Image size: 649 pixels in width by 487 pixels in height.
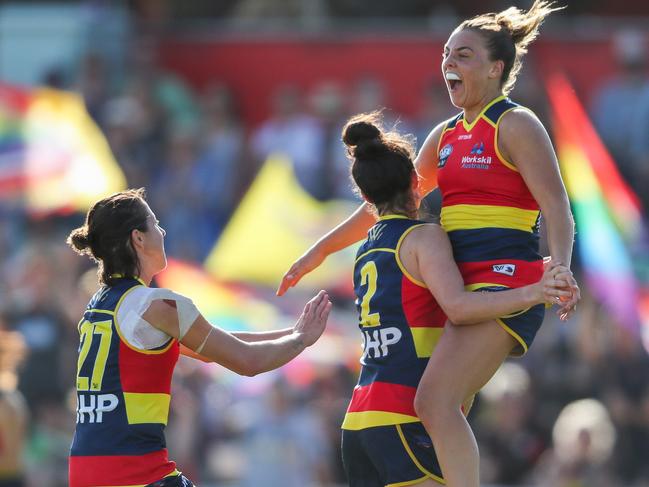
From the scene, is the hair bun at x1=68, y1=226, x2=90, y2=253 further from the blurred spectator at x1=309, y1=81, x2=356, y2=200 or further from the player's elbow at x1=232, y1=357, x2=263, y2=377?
the blurred spectator at x1=309, y1=81, x2=356, y2=200

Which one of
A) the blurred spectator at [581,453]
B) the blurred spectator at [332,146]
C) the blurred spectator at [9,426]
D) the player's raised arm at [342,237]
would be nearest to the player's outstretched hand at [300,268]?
the player's raised arm at [342,237]

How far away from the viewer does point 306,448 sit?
1132 cm

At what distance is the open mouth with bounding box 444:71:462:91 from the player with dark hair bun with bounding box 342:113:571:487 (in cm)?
34

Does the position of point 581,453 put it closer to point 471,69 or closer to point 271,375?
point 271,375

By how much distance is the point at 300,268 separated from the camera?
6176mm

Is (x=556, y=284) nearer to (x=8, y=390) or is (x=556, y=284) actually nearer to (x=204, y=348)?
(x=204, y=348)

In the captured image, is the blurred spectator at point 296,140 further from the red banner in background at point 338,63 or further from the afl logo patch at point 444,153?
the afl logo patch at point 444,153

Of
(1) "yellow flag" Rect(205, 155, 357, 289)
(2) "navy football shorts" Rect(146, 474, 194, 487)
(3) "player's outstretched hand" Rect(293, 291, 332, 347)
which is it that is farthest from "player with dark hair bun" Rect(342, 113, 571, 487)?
(1) "yellow flag" Rect(205, 155, 357, 289)

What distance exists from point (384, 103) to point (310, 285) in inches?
101

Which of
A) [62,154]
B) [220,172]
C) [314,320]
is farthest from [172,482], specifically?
[62,154]

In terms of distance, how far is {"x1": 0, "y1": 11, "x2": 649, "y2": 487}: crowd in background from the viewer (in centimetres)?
1118

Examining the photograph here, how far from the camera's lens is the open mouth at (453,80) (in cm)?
567

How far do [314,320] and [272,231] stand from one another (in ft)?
25.6

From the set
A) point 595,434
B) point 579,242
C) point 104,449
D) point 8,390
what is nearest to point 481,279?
point 104,449
